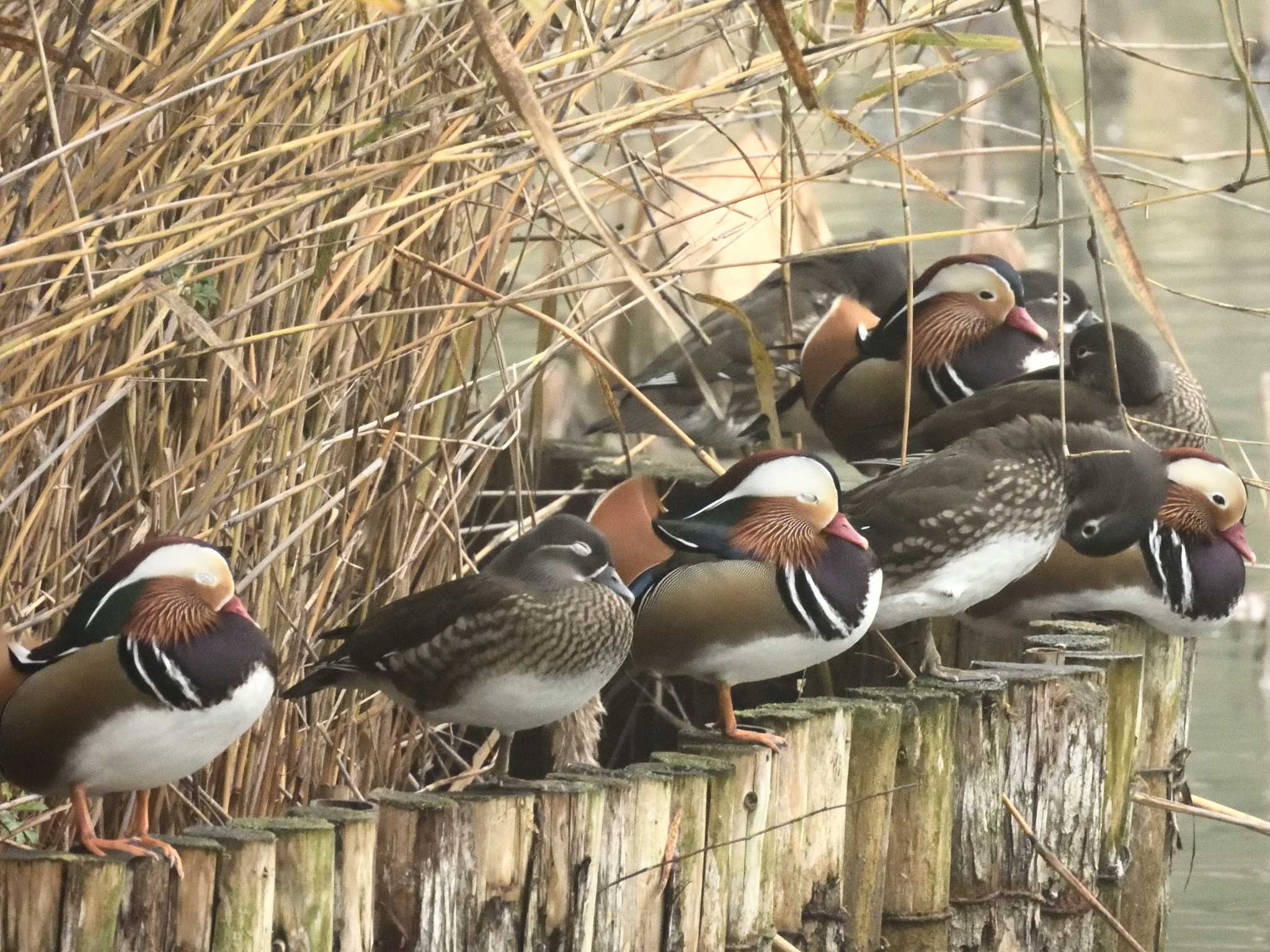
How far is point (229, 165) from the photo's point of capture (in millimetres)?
2371

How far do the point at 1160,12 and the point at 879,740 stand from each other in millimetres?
18717

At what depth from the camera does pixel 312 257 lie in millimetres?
3158

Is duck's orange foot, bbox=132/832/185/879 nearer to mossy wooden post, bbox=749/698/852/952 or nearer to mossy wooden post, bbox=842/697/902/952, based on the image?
mossy wooden post, bbox=749/698/852/952

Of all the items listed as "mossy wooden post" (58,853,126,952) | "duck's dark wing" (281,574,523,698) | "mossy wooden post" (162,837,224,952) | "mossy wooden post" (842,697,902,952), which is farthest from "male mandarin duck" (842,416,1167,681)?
"mossy wooden post" (58,853,126,952)

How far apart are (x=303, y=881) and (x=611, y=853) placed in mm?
578

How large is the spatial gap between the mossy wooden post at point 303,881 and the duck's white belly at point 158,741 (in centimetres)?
11

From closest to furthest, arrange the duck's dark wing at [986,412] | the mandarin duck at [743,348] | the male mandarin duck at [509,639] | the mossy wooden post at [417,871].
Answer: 1. the mossy wooden post at [417,871]
2. the male mandarin duck at [509,639]
3. the duck's dark wing at [986,412]
4. the mandarin duck at [743,348]

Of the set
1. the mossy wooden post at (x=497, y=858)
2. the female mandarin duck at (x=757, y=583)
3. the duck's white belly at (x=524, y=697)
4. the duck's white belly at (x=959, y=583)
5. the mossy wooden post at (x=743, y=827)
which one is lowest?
the mossy wooden post at (x=497, y=858)

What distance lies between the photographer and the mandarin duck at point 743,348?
5070mm

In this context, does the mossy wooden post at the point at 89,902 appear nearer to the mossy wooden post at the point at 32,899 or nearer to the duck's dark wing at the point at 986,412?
the mossy wooden post at the point at 32,899

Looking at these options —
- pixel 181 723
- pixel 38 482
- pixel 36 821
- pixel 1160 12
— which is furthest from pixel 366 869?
pixel 1160 12

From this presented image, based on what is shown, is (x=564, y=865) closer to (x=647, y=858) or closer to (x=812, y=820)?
(x=647, y=858)

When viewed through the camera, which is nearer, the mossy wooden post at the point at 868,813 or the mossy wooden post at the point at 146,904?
the mossy wooden post at the point at 146,904

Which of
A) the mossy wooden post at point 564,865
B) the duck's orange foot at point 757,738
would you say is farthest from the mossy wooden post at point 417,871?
the duck's orange foot at point 757,738
